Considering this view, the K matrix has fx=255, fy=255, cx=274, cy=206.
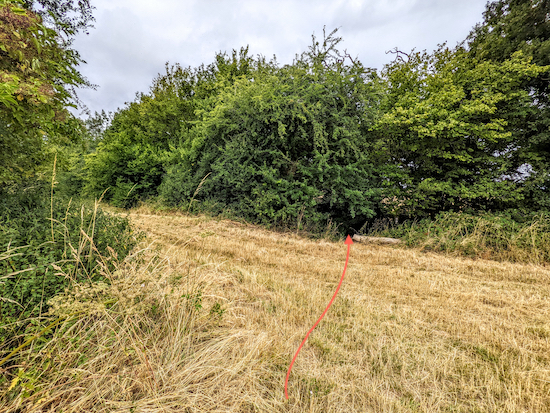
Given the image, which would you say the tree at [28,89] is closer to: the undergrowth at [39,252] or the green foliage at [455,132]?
the undergrowth at [39,252]

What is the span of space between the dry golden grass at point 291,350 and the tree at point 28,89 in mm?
2063

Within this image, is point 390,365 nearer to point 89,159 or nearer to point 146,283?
point 146,283

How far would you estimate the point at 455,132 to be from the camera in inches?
353

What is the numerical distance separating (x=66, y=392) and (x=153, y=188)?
51.9 feet

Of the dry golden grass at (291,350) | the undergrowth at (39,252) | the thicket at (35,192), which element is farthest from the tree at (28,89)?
the dry golden grass at (291,350)

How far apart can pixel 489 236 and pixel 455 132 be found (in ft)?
12.4

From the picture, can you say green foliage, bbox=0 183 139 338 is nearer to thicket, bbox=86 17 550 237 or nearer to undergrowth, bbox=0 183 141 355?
undergrowth, bbox=0 183 141 355

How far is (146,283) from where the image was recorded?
2777mm

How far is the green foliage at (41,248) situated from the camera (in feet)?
7.36

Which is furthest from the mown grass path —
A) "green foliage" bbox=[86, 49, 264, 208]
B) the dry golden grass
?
"green foliage" bbox=[86, 49, 264, 208]

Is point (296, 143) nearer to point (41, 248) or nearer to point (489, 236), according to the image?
point (489, 236)

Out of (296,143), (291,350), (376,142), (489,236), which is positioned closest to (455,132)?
(376,142)

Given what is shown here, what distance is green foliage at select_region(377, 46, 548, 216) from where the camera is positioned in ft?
29.3

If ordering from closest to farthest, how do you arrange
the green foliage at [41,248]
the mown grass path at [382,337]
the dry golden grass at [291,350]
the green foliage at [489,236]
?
the dry golden grass at [291,350]
the mown grass path at [382,337]
the green foliage at [41,248]
the green foliage at [489,236]
